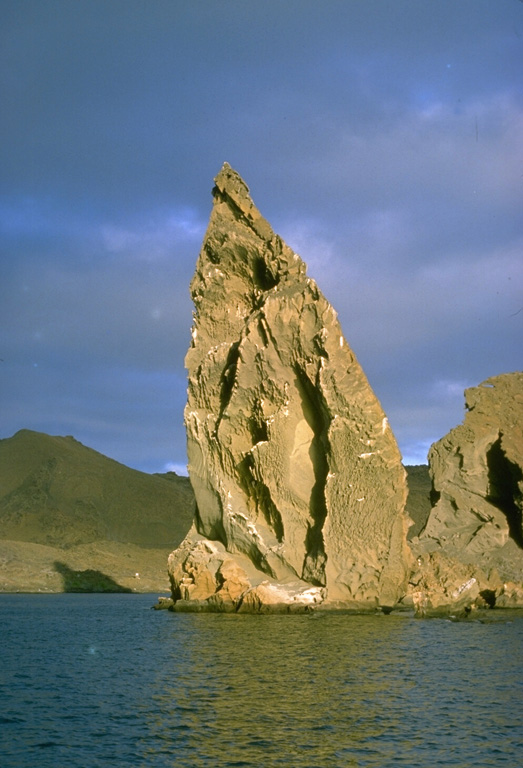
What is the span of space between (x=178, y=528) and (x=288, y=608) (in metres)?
79.5

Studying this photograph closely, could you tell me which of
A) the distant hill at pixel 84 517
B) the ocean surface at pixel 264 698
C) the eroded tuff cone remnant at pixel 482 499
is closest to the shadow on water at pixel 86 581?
the distant hill at pixel 84 517

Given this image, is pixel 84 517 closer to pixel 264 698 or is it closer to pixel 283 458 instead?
pixel 283 458

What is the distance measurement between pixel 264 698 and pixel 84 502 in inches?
4049

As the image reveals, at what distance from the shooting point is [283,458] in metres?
35.2

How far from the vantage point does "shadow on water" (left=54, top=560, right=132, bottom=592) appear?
67250 millimetres

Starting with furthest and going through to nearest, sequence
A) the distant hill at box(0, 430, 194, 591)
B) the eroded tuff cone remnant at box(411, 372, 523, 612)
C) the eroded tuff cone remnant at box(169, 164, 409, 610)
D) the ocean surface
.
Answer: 1. the distant hill at box(0, 430, 194, 591)
2. the eroded tuff cone remnant at box(411, 372, 523, 612)
3. the eroded tuff cone remnant at box(169, 164, 409, 610)
4. the ocean surface

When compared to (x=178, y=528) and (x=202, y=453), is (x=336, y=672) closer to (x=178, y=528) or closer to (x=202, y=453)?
(x=202, y=453)

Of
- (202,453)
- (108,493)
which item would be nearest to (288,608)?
(202,453)

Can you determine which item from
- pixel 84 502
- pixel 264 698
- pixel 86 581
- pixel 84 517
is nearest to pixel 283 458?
pixel 264 698

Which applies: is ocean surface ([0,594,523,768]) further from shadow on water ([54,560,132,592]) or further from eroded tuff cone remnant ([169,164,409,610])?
shadow on water ([54,560,132,592])

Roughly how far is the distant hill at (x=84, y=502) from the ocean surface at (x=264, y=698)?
178 ft

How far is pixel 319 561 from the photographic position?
109 feet

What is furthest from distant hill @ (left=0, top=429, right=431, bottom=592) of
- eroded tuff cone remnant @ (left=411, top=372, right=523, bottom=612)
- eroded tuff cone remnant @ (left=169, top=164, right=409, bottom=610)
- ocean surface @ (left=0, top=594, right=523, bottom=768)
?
ocean surface @ (left=0, top=594, right=523, bottom=768)

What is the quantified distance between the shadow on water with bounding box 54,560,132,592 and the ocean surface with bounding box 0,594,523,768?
40278 millimetres
